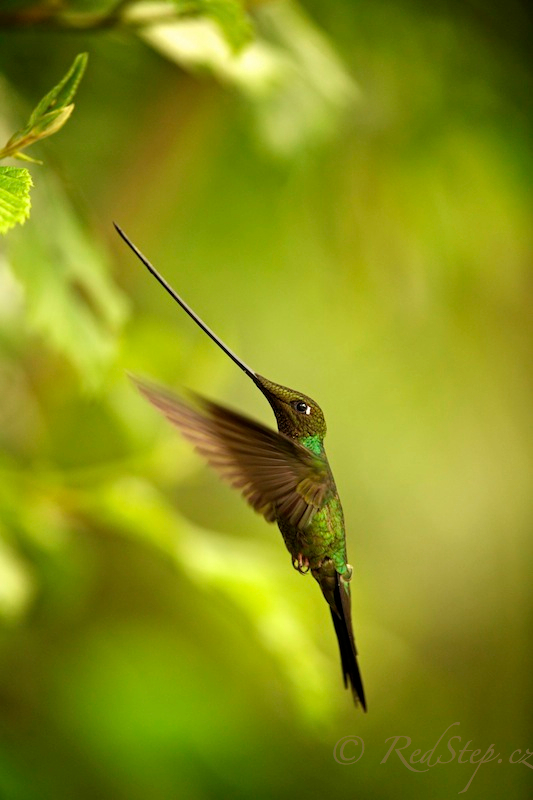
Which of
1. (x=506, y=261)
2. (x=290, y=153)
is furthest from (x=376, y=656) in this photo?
(x=290, y=153)

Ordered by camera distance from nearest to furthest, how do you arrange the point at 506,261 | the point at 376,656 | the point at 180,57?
the point at 180,57
the point at 506,261
the point at 376,656

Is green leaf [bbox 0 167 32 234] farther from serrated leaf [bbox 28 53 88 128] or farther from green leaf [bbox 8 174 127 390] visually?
green leaf [bbox 8 174 127 390]

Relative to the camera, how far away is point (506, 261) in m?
1.83

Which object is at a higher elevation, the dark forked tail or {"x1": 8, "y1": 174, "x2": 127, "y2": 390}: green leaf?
{"x1": 8, "y1": 174, "x2": 127, "y2": 390}: green leaf

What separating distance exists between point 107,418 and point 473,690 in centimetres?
204

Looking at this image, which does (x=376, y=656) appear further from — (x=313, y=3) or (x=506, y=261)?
(x=313, y=3)

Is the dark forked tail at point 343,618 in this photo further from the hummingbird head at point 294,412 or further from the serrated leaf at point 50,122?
the serrated leaf at point 50,122

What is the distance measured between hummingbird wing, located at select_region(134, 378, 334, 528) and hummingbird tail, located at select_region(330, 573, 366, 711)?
6 cm

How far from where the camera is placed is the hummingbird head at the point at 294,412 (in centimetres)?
52

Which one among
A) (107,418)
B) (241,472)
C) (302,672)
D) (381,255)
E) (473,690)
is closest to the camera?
(241,472)

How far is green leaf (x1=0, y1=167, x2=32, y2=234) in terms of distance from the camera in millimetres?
348

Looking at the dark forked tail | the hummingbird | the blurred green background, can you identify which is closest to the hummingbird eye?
the hummingbird

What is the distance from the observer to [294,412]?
0.52m

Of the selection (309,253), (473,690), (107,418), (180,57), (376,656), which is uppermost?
(180,57)
